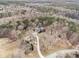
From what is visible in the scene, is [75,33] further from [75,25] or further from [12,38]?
[12,38]

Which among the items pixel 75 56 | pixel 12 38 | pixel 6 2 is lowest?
pixel 75 56

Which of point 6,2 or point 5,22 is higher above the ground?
point 6,2

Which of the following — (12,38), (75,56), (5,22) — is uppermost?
(5,22)

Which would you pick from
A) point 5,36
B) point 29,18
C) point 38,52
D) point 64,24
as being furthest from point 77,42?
point 5,36

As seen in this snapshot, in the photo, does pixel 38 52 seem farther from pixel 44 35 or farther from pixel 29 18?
pixel 29 18

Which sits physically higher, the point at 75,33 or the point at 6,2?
the point at 6,2

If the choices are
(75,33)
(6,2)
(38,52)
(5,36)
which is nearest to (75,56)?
(75,33)
